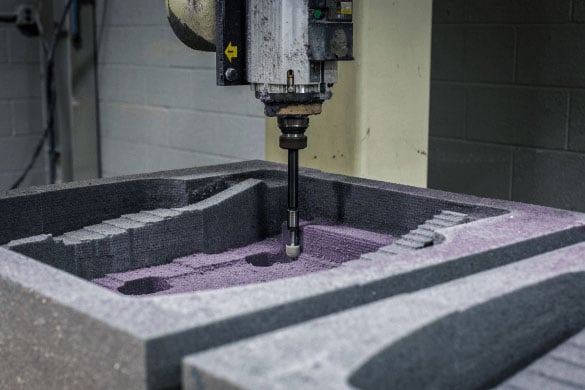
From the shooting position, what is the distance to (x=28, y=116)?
11.5 ft

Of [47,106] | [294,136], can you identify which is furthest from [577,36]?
[47,106]

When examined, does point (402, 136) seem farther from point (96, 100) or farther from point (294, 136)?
point (96, 100)

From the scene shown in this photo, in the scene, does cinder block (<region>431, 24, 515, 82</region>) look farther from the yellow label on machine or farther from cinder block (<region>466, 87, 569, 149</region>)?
the yellow label on machine

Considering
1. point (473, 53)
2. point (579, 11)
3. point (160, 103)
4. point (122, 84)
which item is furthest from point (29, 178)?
point (579, 11)

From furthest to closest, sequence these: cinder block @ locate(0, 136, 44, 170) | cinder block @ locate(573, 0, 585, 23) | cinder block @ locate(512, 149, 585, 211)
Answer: cinder block @ locate(0, 136, 44, 170)
cinder block @ locate(512, 149, 585, 211)
cinder block @ locate(573, 0, 585, 23)

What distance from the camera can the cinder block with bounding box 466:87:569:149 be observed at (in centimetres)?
247

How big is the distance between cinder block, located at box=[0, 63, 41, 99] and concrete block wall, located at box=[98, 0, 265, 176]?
363 mm

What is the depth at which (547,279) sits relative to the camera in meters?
0.86

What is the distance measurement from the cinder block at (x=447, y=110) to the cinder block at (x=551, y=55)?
0.25m

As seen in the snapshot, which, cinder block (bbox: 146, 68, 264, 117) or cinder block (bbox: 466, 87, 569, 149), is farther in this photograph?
cinder block (bbox: 146, 68, 264, 117)

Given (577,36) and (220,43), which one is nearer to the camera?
(220,43)

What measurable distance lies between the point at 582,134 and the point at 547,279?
1.67 metres

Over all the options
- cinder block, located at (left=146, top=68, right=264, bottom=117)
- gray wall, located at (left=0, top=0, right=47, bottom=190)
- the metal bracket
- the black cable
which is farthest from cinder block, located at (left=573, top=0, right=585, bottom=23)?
gray wall, located at (left=0, top=0, right=47, bottom=190)

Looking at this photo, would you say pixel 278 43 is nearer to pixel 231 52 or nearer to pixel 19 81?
pixel 231 52
